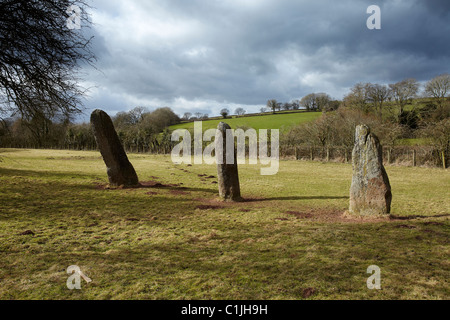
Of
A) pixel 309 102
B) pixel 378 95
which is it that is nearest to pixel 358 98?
pixel 378 95

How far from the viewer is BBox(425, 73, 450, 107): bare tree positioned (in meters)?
42.9

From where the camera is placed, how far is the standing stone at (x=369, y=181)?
8.80m

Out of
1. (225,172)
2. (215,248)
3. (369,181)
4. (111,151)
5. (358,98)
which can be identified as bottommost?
(215,248)

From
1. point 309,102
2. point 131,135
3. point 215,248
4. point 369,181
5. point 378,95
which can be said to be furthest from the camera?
point 309,102

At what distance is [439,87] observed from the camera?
43.3 metres

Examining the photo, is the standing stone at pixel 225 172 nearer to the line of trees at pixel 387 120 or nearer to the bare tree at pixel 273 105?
the line of trees at pixel 387 120

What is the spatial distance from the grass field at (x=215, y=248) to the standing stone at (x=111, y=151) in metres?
2.70

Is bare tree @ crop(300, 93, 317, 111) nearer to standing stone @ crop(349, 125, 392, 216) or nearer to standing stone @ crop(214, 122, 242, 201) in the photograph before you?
standing stone @ crop(214, 122, 242, 201)

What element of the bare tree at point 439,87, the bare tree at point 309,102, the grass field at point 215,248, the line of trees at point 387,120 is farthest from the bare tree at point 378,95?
the grass field at point 215,248

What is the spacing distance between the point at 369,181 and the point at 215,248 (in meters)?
5.82

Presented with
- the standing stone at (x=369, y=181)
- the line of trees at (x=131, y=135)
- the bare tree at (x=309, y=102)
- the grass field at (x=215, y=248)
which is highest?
the bare tree at (x=309, y=102)

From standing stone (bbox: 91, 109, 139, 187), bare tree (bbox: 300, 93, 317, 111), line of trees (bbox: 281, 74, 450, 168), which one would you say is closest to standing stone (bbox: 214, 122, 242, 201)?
standing stone (bbox: 91, 109, 139, 187)

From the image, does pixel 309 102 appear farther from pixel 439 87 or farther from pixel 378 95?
pixel 439 87
